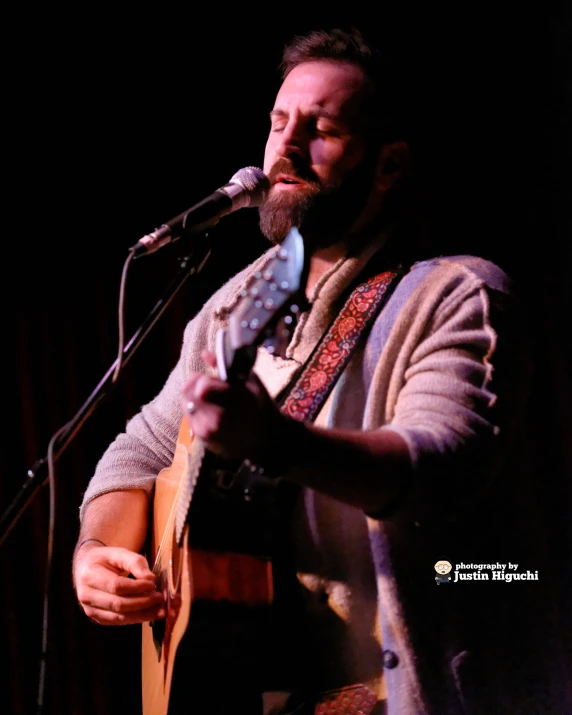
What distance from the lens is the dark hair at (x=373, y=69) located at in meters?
1.96

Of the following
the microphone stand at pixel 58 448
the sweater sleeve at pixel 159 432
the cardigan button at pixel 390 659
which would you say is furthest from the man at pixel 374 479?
the microphone stand at pixel 58 448

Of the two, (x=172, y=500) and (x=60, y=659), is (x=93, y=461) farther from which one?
(x=172, y=500)

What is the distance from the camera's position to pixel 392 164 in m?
1.97

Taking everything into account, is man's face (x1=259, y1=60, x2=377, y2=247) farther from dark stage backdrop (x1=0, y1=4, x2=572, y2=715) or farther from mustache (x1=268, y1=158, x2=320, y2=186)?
dark stage backdrop (x1=0, y1=4, x2=572, y2=715)

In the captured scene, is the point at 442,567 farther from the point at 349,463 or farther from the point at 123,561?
the point at 123,561

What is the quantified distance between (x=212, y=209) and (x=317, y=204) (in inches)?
14.2

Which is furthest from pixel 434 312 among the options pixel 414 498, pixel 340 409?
pixel 414 498

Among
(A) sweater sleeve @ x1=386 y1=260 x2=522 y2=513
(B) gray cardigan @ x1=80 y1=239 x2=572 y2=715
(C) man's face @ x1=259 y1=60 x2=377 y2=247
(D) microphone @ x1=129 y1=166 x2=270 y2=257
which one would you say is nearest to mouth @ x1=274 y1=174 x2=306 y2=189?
(C) man's face @ x1=259 y1=60 x2=377 y2=247

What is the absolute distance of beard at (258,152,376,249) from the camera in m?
1.84

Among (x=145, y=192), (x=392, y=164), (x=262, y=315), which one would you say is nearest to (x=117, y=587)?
(x=262, y=315)

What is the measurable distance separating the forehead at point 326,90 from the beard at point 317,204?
16 cm

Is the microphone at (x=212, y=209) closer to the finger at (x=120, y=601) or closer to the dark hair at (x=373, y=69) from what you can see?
the dark hair at (x=373, y=69)

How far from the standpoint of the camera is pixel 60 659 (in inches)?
124

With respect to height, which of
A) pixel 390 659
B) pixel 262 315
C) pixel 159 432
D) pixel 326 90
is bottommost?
pixel 390 659
